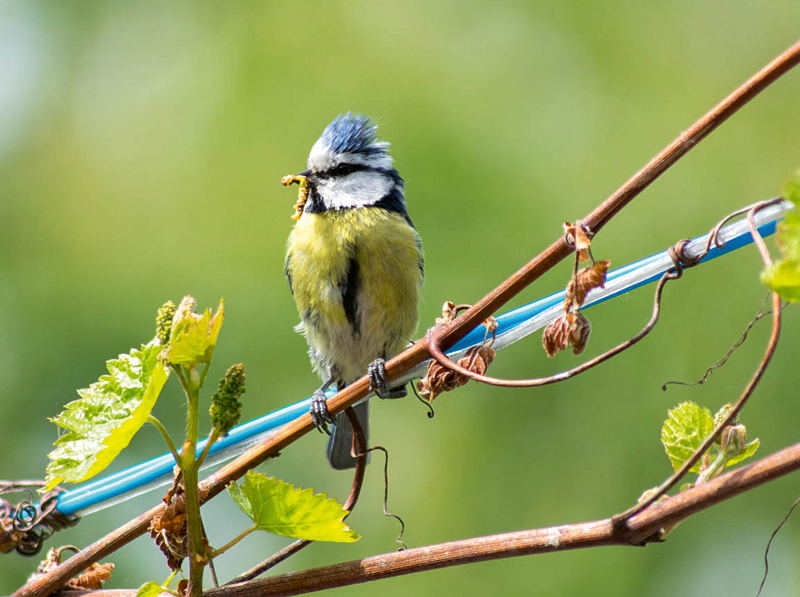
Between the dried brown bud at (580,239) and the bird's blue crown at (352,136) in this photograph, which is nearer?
the dried brown bud at (580,239)

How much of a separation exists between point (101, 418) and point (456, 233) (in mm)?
3941

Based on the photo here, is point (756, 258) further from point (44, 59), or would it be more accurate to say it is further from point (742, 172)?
point (44, 59)

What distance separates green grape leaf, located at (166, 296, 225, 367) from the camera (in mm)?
620

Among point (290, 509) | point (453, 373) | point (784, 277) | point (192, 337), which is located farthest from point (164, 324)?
point (784, 277)

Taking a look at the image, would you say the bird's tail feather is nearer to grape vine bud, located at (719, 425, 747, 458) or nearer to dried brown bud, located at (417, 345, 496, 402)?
dried brown bud, located at (417, 345, 496, 402)

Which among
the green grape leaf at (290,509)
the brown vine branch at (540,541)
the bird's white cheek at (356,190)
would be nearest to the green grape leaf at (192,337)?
the green grape leaf at (290,509)

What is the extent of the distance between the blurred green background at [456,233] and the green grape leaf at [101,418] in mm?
2224

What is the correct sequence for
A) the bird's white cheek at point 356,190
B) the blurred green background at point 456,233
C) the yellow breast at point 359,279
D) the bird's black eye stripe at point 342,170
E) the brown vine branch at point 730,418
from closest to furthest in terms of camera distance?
the brown vine branch at point 730,418 < the yellow breast at point 359,279 < the bird's white cheek at point 356,190 < the bird's black eye stripe at point 342,170 < the blurred green background at point 456,233

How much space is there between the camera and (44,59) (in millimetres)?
7605

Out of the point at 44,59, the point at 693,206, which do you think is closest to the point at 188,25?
the point at 44,59

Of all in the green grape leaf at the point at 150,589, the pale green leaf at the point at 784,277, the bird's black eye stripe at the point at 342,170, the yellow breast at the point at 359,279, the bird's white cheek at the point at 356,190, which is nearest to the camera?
the pale green leaf at the point at 784,277

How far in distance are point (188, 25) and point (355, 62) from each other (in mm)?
2562

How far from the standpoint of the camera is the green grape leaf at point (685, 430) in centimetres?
73

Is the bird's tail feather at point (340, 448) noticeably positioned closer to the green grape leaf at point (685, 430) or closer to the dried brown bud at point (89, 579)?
the dried brown bud at point (89, 579)
